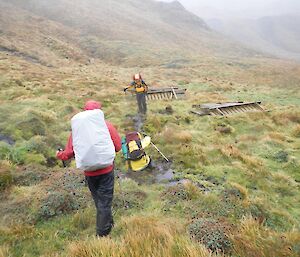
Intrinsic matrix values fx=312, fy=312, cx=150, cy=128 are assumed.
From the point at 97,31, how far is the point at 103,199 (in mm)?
79882

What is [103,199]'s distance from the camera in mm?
5426

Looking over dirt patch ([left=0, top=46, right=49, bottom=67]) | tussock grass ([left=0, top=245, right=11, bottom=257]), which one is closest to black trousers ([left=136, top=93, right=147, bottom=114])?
tussock grass ([left=0, top=245, right=11, bottom=257])

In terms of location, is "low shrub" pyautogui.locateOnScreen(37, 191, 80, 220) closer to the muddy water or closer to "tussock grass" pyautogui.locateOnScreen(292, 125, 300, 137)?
the muddy water

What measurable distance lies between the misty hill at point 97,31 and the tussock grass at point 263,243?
124 feet

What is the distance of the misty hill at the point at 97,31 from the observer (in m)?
48.1

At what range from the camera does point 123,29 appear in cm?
8981

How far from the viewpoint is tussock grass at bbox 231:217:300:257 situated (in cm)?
384

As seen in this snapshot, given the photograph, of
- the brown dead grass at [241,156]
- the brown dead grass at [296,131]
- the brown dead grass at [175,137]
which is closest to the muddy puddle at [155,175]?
the brown dead grass at [175,137]

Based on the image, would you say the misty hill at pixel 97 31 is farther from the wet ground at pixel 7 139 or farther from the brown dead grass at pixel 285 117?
the brown dead grass at pixel 285 117

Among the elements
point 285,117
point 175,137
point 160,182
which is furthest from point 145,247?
point 285,117

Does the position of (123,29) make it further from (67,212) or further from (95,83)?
(67,212)

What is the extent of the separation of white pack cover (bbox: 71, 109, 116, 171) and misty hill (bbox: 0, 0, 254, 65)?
36187mm

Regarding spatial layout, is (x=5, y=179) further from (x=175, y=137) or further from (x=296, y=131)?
(x=296, y=131)

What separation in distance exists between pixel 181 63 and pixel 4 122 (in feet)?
141
